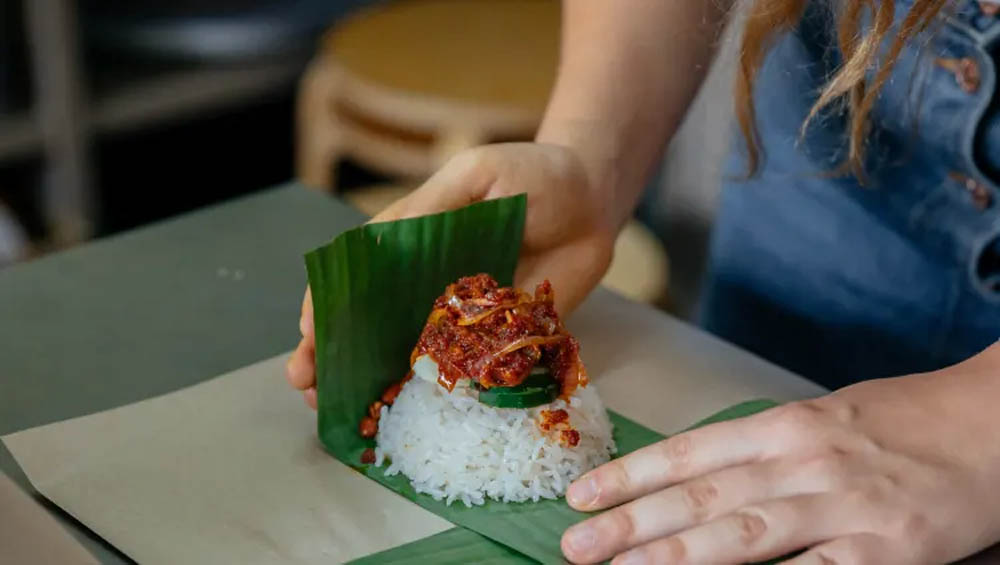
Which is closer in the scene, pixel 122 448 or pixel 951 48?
pixel 122 448

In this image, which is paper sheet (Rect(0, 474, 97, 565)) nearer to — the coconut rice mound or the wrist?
the coconut rice mound

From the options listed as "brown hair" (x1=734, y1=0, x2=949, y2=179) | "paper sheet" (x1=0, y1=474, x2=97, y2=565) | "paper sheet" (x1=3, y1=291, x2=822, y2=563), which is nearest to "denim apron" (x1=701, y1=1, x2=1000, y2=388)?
"brown hair" (x1=734, y1=0, x2=949, y2=179)

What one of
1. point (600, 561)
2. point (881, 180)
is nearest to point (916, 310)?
point (881, 180)

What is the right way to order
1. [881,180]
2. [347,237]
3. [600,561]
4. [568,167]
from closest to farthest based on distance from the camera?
1. [600,561]
2. [347,237]
3. [568,167]
4. [881,180]

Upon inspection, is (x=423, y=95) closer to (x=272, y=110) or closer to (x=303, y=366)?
(x=303, y=366)

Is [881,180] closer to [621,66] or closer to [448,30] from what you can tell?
[621,66]


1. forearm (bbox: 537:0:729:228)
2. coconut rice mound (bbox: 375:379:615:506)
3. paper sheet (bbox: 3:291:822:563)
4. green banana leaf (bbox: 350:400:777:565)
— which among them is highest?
forearm (bbox: 537:0:729:228)
